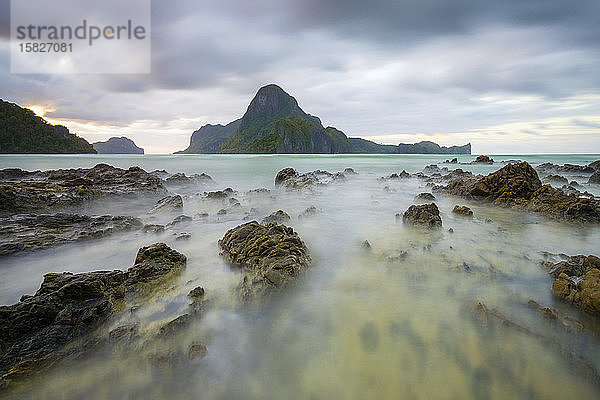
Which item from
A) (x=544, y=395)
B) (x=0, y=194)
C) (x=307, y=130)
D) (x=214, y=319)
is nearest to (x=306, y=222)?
(x=214, y=319)

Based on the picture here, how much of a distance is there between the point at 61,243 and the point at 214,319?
381 centimetres

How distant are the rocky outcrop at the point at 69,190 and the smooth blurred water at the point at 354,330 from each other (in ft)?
13.1

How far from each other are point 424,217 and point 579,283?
3041 mm

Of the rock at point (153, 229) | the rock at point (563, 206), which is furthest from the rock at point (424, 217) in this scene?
the rock at point (153, 229)

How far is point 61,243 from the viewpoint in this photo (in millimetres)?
4805

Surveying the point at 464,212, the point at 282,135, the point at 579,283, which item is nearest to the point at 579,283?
the point at 579,283

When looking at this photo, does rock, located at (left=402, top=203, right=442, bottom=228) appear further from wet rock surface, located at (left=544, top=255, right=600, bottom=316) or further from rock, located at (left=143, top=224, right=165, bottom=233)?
rock, located at (left=143, top=224, right=165, bottom=233)

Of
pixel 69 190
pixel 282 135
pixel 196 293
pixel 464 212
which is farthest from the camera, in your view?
pixel 282 135

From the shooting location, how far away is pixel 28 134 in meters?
61.7

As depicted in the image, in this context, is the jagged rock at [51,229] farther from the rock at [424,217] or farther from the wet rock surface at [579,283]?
the wet rock surface at [579,283]

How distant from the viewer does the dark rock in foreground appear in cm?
647

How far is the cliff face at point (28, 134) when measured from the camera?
58.6m

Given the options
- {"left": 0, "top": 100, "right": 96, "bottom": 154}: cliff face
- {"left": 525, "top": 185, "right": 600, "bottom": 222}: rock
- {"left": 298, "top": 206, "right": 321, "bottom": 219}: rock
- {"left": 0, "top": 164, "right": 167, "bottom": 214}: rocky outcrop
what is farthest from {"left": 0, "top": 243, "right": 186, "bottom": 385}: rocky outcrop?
{"left": 0, "top": 100, "right": 96, "bottom": 154}: cliff face

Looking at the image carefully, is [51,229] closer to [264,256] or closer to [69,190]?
[69,190]
